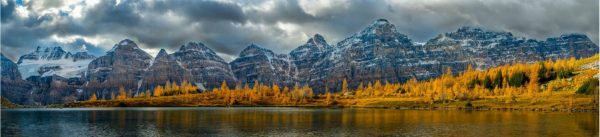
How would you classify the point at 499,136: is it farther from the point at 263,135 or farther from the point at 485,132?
the point at 263,135

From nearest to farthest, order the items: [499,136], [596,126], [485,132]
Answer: [499,136], [485,132], [596,126]

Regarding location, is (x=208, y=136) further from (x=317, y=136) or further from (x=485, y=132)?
(x=485, y=132)

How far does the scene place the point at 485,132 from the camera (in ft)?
349

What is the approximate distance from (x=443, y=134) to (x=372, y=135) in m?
13.6

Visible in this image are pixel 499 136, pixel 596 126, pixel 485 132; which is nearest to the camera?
pixel 499 136

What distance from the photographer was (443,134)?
10244 cm

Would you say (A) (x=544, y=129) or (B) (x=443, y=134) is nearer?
(B) (x=443, y=134)

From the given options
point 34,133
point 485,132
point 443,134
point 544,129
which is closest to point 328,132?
point 443,134

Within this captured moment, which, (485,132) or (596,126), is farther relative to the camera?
(596,126)

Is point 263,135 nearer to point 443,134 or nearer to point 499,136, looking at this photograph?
point 443,134

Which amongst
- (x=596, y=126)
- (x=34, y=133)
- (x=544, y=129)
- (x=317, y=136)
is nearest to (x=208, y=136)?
(x=317, y=136)

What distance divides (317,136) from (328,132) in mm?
8721

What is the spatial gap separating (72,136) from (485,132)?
77.9 meters

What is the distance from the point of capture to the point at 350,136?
326ft
